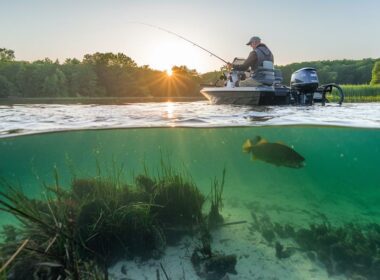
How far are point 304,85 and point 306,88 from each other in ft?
0.73

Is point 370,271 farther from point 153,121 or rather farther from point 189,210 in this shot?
point 153,121

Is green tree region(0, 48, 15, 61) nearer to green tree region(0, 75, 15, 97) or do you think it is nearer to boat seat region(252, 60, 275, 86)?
green tree region(0, 75, 15, 97)

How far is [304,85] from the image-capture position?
44.8ft

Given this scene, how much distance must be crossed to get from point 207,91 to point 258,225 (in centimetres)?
834

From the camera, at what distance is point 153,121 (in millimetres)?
12438

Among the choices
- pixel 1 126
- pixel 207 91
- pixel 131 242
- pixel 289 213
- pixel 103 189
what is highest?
pixel 207 91

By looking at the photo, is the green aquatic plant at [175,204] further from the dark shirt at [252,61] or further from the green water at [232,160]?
the dark shirt at [252,61]

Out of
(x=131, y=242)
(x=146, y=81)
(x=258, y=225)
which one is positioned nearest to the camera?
(x=131, y=242)

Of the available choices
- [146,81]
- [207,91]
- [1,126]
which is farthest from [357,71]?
[1,126]

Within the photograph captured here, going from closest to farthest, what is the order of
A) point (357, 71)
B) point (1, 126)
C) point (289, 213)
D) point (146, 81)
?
point (1, 126) < point (289, 213) < point (146, 81) < point (357, 71)

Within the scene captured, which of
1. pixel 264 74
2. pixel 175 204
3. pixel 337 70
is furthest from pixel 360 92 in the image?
pixel 175 204

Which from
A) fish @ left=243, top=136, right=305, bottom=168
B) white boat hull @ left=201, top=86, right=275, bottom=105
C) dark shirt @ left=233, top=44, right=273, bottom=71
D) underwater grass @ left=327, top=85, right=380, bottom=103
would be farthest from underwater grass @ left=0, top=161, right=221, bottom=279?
underwater grass @ left=327, top=85, right=380, bottom=103

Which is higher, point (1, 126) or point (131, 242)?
point (1, 126)

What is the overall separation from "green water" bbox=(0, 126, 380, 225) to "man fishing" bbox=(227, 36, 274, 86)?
2.13 metres
